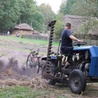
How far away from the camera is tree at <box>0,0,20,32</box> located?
273 feet

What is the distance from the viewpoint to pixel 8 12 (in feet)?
275

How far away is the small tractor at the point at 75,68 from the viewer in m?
7.74

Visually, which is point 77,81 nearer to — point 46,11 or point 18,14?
point 18,14

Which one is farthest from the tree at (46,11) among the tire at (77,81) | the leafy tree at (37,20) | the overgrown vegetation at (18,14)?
the tire at (77,81)

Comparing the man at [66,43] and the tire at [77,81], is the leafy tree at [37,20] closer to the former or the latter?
the man at [66,43]

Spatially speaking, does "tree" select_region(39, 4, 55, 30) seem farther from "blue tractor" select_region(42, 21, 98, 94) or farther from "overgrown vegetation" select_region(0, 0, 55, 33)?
"blue tractor" select_region(42, 21, 98, 94)

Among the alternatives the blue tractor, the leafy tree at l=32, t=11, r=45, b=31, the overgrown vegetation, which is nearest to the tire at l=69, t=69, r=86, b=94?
the blue tractor

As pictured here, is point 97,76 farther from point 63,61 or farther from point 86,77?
point 63,61

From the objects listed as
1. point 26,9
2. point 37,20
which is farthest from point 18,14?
point 37,20

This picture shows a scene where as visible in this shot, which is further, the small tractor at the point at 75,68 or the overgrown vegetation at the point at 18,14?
the overgrown vegetation at the point at 18,14

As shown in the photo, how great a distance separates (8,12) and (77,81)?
7768 cm

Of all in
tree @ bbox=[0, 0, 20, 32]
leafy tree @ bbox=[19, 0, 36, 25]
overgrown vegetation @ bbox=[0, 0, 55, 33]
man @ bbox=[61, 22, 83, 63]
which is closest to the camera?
man @ bbox=[61, 22, 83, 63]

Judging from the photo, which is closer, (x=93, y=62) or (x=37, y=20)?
(x=93, y=62)

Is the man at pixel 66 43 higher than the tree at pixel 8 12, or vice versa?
the tree at pixel 8 12
